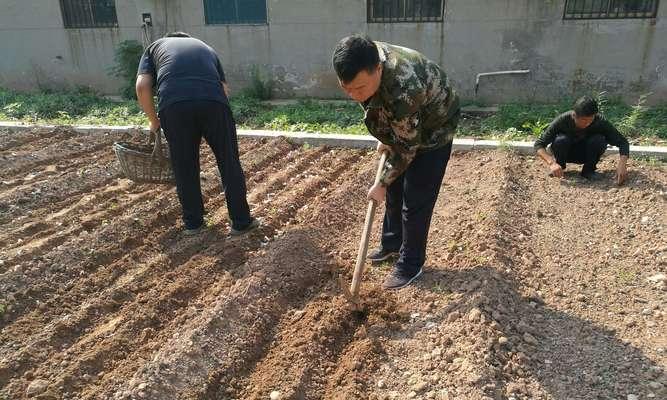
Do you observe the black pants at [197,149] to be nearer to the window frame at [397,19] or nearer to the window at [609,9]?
the window frame at [397,19]

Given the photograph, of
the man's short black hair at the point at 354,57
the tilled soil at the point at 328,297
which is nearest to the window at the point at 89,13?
the tilled soil at the point at 328,297

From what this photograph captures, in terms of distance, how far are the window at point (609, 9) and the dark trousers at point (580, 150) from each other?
3597 millimetres

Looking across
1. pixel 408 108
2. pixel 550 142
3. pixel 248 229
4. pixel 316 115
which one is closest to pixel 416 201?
pixel 408 108

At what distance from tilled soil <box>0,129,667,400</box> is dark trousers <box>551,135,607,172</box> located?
0.22 meters

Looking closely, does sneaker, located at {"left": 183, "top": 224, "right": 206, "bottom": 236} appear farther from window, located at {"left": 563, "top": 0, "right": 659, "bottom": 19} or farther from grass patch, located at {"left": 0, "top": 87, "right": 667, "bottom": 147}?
window, located at {"left": 563, "top": 0, "right": 659, "bottom": 19}

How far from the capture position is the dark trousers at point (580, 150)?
435 cm

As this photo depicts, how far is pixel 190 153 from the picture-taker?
3598 mm

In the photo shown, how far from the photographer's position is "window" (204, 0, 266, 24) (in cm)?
835

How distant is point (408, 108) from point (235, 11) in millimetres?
6944

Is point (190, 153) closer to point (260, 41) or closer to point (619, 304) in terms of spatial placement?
point (619, 304)

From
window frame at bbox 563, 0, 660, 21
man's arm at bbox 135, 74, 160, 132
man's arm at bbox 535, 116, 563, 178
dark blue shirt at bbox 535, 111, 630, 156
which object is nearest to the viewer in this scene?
man's arm at bbox 135, 74, 160, 132

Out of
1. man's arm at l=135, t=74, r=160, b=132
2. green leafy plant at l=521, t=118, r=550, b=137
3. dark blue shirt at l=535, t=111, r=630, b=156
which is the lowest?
green leafy plant at l=521, t=118, r=550, b=137

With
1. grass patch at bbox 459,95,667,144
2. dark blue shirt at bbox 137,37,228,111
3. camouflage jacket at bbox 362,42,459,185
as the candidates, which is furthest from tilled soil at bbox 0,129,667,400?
grass patch at bbox 459,95,667,144

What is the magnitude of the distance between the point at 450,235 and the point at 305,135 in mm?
2822
